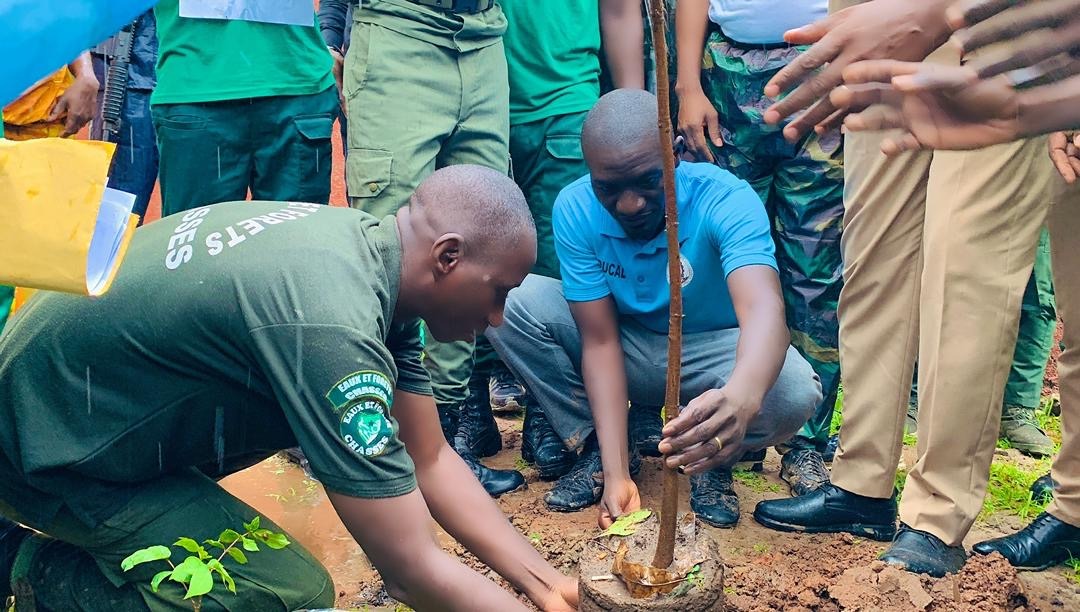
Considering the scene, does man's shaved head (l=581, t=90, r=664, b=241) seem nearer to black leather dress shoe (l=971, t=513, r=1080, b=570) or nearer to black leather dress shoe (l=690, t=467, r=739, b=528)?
black leather dress shoe (l=690, t=467, r=739, b=528)

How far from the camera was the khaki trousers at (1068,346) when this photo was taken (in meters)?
3.04

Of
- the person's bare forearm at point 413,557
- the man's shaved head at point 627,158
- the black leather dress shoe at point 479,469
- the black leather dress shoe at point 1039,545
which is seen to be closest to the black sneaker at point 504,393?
the black leather dress shoe at point 479,469

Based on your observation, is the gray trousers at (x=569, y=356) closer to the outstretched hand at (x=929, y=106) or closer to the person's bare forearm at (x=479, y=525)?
the person's bare forearm at (x=479, y=525)

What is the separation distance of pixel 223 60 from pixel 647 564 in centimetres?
242

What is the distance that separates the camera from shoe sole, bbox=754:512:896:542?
3381 millimetres

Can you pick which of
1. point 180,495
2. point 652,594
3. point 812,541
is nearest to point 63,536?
point 180,495

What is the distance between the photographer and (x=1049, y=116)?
5.73 feet

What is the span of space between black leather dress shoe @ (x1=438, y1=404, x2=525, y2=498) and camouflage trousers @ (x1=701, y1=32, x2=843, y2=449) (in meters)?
1.01

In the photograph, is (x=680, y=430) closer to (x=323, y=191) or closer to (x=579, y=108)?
(x=579, y=108)

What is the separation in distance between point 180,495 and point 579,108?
2.09m

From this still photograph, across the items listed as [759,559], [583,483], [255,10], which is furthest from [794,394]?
[255,10]

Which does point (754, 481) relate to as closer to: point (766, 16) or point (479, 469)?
point (479, 469)

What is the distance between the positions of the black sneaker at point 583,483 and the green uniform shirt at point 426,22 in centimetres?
145

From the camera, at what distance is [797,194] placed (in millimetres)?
3818
